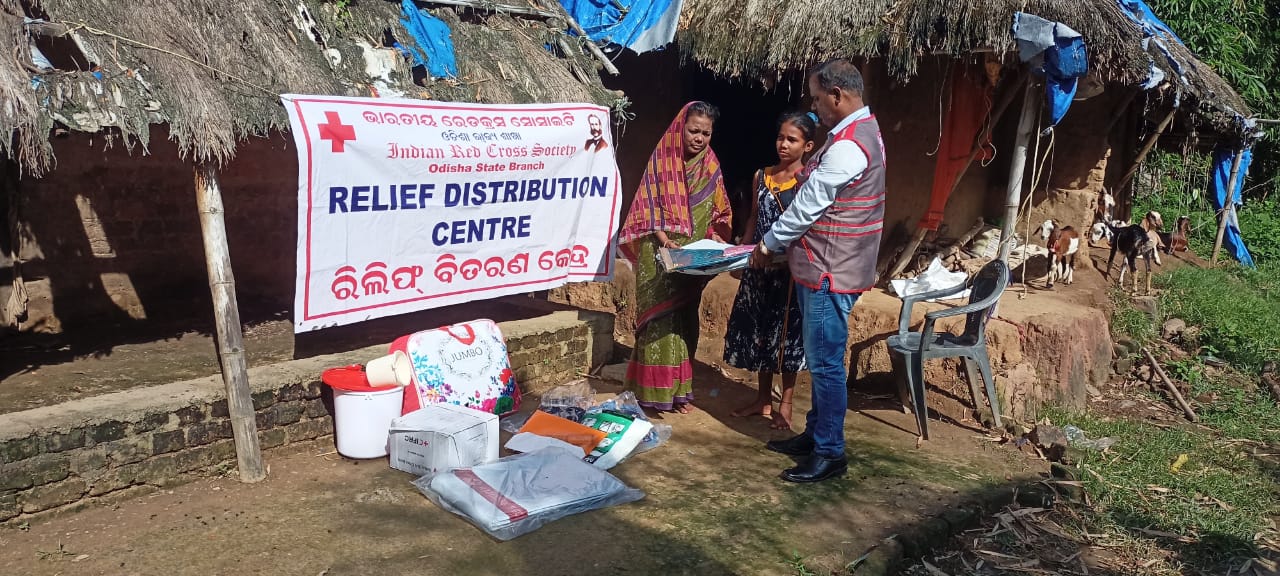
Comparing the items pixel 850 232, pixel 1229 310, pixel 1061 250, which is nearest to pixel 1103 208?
pixel 1229 310

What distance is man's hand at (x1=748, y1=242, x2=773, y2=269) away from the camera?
4.24 m

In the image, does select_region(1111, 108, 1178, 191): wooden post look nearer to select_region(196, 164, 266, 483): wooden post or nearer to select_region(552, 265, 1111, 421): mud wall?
select_region(552, 265, 1111, 421): mud wall

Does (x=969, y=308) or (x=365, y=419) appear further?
(x=969, y=308)

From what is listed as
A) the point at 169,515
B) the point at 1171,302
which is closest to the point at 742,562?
the point at 169,515

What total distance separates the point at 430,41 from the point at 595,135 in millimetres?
1052

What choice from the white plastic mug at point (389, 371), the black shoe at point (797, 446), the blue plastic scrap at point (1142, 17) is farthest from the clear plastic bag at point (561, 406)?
the blue plastic scrap at point (1142, 17)

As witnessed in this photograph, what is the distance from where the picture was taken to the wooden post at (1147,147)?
25.7 ft

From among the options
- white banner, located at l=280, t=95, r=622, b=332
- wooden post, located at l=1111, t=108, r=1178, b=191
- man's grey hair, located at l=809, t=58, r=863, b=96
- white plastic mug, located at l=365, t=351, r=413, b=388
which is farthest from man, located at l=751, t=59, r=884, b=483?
wooden post, located at l=1111, t=108, r=1178, b=191

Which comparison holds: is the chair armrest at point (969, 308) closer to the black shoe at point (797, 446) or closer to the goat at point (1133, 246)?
the black shoe at point (797, 446)

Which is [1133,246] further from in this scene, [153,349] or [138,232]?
[138,232]

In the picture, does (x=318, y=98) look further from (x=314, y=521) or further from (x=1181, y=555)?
(x=1181, y=555)

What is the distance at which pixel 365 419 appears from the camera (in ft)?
14.5

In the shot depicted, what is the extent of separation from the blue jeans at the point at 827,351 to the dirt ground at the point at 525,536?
296 mm

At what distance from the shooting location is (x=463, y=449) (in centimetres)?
414
